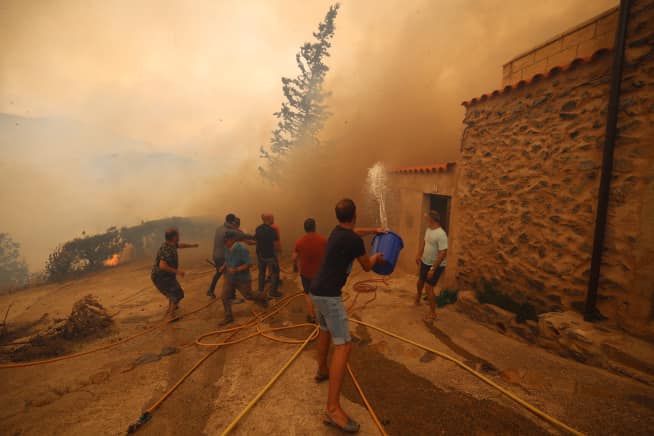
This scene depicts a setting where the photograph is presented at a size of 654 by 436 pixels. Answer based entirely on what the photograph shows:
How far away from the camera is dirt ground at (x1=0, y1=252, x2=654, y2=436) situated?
8.40 feet

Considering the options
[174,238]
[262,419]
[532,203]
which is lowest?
[262,419]

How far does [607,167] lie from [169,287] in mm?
7502

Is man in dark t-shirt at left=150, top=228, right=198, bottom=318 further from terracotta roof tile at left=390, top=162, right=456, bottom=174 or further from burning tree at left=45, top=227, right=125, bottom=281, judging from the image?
burning tree at left=45, top=227, right=125, bottom=281

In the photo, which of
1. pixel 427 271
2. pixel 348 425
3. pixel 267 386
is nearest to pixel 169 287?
pixel 267 386

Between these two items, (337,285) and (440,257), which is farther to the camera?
(440,257)

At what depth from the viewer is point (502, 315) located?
4.47 meters

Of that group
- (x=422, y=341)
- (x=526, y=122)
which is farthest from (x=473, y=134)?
(x=422, y=341)

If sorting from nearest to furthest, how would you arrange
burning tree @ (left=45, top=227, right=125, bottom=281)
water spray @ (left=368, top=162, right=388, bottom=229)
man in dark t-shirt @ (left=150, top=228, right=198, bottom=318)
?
man in dark t-shirt @ (left=150, top=228, right=198, bottom=318) < water spray @ (left=368, top=162, right=388, bottom=229) < burning tree @ (left=45, top=227, right=125, bottom=281)

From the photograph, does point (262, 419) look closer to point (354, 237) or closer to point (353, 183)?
point (354, 237)

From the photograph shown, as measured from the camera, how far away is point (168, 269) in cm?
532

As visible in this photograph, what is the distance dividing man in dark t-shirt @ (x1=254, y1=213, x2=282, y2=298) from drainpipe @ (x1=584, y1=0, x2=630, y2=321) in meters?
5.60

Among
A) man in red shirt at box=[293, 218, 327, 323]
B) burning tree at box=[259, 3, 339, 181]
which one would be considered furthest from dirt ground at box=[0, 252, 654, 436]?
burning tree at box=[259, 3, 339, 181]

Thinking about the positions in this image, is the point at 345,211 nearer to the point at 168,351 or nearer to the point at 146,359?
the point at 168,351

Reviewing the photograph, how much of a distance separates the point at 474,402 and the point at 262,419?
7.08 feet
